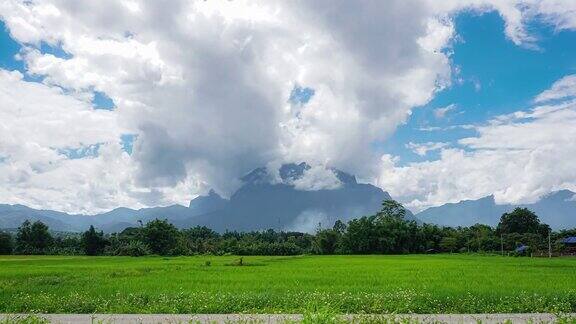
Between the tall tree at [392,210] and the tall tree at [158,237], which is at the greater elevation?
the tall tree at [392,210]

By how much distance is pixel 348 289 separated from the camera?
20.0m

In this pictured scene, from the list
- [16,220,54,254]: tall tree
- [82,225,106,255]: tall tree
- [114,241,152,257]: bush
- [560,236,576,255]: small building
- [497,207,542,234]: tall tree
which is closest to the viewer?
[560,236,576,255]: small building

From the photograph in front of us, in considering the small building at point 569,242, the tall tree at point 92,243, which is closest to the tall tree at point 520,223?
the small building at point 569,242

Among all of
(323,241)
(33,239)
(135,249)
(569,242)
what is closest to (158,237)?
(135,249)

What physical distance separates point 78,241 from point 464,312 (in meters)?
82.6

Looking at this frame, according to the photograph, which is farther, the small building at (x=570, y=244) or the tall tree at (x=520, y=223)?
the tall tree at (x=520, y=223)

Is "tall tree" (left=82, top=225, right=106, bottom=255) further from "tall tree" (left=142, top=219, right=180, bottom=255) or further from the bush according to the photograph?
"tall tree" (left=142, top=219, right=180, bottom=255)

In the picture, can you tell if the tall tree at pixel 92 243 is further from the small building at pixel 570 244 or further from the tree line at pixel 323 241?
the small building at pixel 570 244

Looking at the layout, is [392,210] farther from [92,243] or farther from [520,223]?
[92,243]

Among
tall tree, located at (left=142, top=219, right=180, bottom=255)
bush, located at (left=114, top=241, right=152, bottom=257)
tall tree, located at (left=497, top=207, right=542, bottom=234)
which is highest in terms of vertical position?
tall tree, located at (left=497, top=207, right=542, bottom=234)

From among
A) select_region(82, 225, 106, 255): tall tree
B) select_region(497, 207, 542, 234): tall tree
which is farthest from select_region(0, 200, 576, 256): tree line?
select_region(497, 207, 542, 234): tall tree

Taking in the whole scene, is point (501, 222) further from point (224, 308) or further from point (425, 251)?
point (224, 308)

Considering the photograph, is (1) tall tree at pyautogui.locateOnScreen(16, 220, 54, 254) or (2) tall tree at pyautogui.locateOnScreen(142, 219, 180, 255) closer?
(2) tall tree at pyautogui.locateOnScreen(142, 219, 180, 255)

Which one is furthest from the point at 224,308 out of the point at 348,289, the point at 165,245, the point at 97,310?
the point at 165,245
